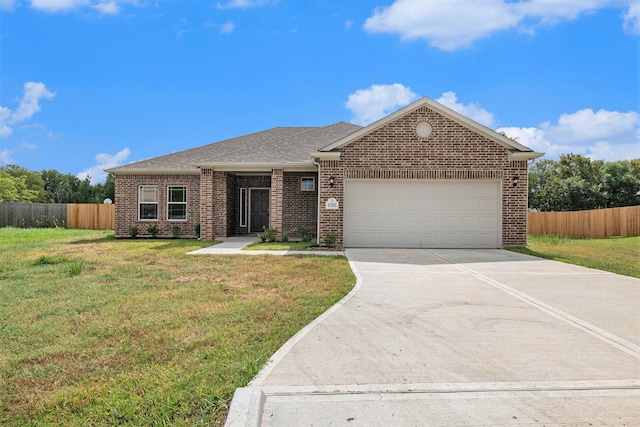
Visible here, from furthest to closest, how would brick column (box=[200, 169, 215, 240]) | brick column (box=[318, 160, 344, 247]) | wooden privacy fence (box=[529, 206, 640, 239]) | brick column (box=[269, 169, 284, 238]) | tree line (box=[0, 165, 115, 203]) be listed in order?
tree line (box=[0, 165, 115, 203])
wooden privacy fence (box=[529, 206, 640, 239])
brick column (box=[200, 169, 215, 240])
brick column (box=[269, 169, 284, 238])
brick column (box=[318, 160, 344, 247])

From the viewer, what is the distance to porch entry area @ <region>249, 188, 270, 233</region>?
1792 centimetres

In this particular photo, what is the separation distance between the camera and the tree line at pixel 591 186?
3538cm

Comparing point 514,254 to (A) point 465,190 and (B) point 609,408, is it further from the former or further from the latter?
(B) point 609,408

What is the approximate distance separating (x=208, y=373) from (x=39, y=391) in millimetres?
1325

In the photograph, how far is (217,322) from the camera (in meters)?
4.93

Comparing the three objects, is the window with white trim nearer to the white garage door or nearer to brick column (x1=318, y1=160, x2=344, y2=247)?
brick column (x1=318, y1=160, x2=344, y2=247)

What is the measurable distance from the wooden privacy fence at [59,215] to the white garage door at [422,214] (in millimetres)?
19061

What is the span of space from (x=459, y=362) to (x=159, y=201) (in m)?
16.0

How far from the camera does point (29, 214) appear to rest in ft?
89.3

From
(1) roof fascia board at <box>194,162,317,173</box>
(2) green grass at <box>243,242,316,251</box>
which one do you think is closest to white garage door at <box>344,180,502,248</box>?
(2) green grass at <box>243,242,316,251</box>

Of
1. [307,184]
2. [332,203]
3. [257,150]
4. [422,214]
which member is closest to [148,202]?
[257,150]

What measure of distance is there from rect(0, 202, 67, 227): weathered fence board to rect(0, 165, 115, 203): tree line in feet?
96.1

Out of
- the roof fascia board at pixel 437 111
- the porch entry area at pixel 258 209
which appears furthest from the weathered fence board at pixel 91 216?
the roof fascia board at pixel 437 111

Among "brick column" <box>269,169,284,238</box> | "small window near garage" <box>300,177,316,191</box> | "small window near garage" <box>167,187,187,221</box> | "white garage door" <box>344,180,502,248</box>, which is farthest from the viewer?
"small window near garage" <box>167,187,187,221</box>
